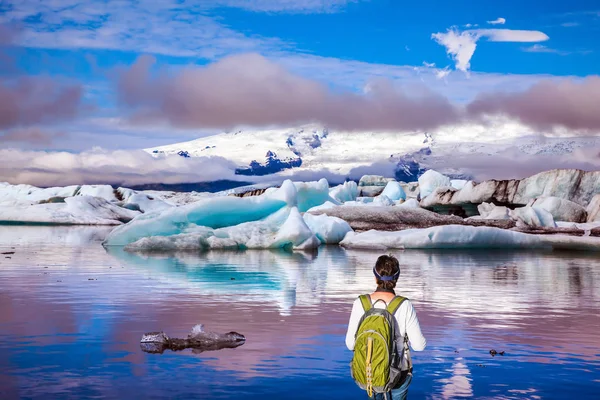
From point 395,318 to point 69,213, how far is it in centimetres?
6584

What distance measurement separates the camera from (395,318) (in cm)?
432

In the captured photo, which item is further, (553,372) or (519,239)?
(519,239)

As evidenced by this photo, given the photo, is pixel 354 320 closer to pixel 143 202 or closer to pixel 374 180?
pixel 143 202

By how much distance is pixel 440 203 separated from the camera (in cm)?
4919

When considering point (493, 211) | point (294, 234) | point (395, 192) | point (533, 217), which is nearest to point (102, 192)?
point (395, 192)

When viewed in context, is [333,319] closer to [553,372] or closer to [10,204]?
[553,372]

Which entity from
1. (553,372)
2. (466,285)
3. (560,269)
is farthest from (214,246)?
(553,372)

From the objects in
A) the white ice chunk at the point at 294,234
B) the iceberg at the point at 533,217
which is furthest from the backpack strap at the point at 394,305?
the iceberg at the point at 533,217

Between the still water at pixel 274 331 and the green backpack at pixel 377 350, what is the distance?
1.91 m

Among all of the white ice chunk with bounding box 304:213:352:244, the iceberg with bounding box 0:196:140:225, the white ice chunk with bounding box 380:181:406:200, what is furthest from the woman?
the iceberg with bounding box 0:196:140:225

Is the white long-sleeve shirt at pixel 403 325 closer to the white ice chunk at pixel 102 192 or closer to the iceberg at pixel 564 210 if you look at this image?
the iceberg at pixel 564 210

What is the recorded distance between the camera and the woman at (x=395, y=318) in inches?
169

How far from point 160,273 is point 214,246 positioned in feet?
34.3

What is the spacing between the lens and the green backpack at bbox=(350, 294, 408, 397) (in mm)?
4094
